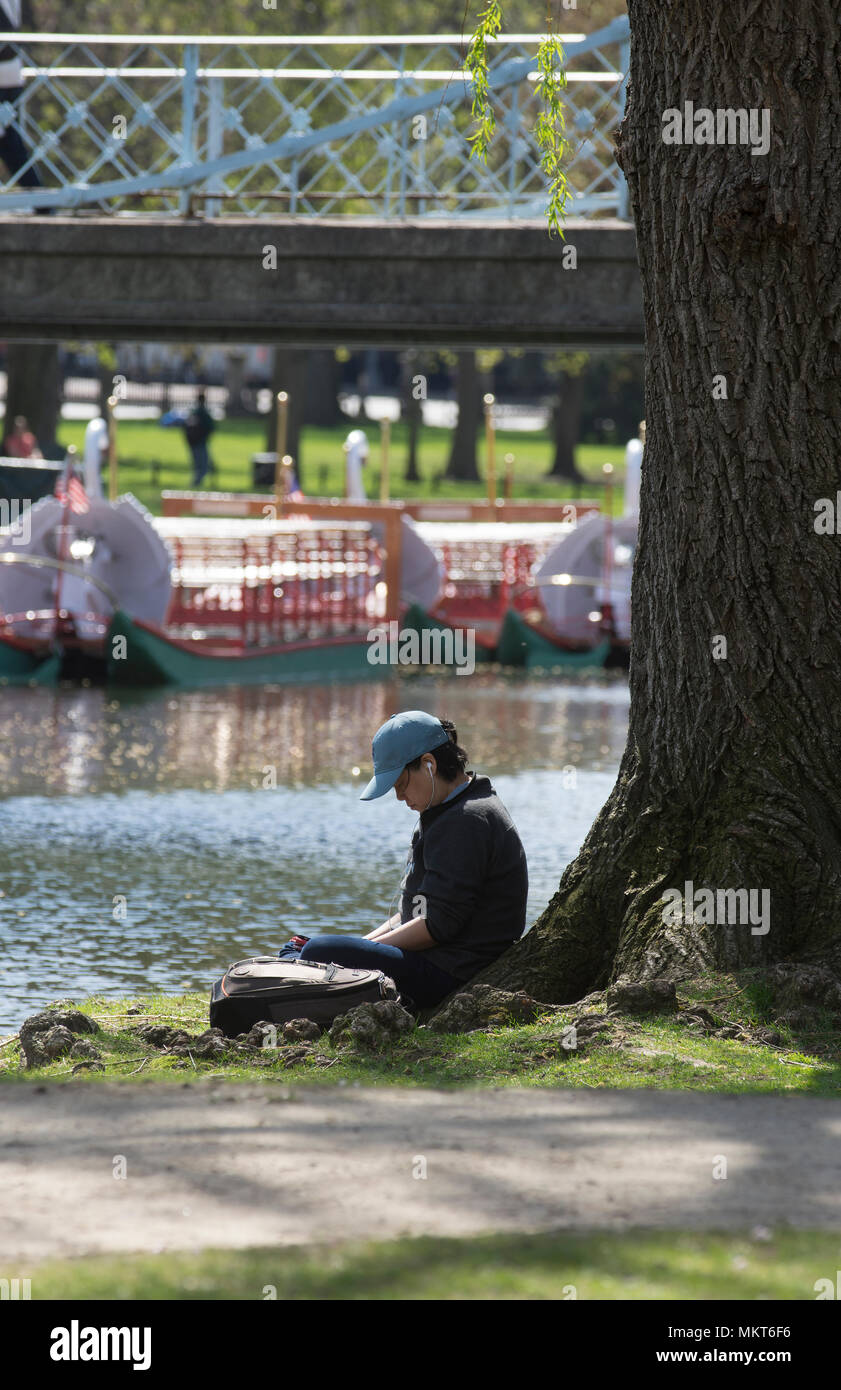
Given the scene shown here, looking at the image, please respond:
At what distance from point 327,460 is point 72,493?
32773 millimetres

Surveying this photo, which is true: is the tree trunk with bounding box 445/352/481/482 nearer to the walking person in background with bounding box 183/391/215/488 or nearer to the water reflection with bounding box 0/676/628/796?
the walking person in background with bounding box 183/391/215/488

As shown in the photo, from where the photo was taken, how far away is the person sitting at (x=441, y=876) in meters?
6.84

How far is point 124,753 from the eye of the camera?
52.6 ft

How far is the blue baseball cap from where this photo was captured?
22.4ft

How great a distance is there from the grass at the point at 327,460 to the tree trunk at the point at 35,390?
19.4ft

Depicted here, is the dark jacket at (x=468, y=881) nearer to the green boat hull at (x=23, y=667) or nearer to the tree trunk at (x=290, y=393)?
the green boat hull at (x=23, y=667)

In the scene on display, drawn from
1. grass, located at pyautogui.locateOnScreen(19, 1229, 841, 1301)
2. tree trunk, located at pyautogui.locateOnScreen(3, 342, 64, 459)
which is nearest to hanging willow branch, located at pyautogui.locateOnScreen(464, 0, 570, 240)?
grass, located at pyautogui.locateOnScreen(19, 1229, 841, 1301)

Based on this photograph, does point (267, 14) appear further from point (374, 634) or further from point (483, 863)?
point (483, 863)

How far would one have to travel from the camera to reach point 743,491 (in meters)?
6.67

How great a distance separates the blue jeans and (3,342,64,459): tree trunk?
2959 cm

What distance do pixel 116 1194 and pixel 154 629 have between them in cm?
1610

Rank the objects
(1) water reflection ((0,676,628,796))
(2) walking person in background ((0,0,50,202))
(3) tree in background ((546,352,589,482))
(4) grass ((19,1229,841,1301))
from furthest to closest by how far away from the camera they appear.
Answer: (3) tree in background ((546,352,589,482))
(2) walking person in background ((0,0,50,202))
(1) water reflection ((0,676,628,796))
(4) grass ((19,1229,841,1301))
